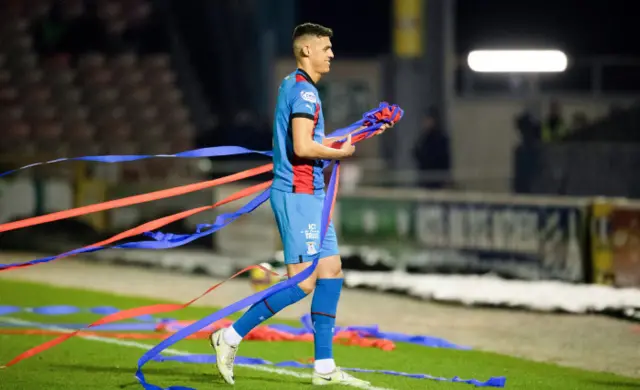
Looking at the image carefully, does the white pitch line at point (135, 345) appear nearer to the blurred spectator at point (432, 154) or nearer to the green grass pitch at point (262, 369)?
the green grass pitch at point (262, 369)

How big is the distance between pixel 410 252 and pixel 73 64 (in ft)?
41.1

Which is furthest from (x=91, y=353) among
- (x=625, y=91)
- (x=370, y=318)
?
(x=625, y=91)

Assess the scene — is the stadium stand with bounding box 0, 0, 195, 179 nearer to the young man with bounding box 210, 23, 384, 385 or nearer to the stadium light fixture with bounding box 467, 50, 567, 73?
the stadium light fixture with bounding box 467, 50, 567, 73

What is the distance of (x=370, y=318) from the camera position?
10977mm

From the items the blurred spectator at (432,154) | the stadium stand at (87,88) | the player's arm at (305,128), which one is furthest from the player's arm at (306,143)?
the stadium stand at (87,88)

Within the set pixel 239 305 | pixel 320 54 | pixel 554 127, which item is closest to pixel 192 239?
pixel 239 305

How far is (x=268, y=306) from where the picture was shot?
22.1ft

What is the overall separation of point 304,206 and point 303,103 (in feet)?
1.98

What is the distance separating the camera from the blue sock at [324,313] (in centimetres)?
678

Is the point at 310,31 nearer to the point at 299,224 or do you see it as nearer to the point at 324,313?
the point at 299,224

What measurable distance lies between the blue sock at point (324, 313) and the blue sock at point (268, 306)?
109mm

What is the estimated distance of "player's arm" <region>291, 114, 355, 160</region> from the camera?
648cm

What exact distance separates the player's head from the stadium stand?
51.6 feet

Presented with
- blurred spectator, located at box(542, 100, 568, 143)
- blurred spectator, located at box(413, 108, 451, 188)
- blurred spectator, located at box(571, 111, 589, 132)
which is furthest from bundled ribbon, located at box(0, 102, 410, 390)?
blurred spectator, located at box(571, 111, 589, 132)
